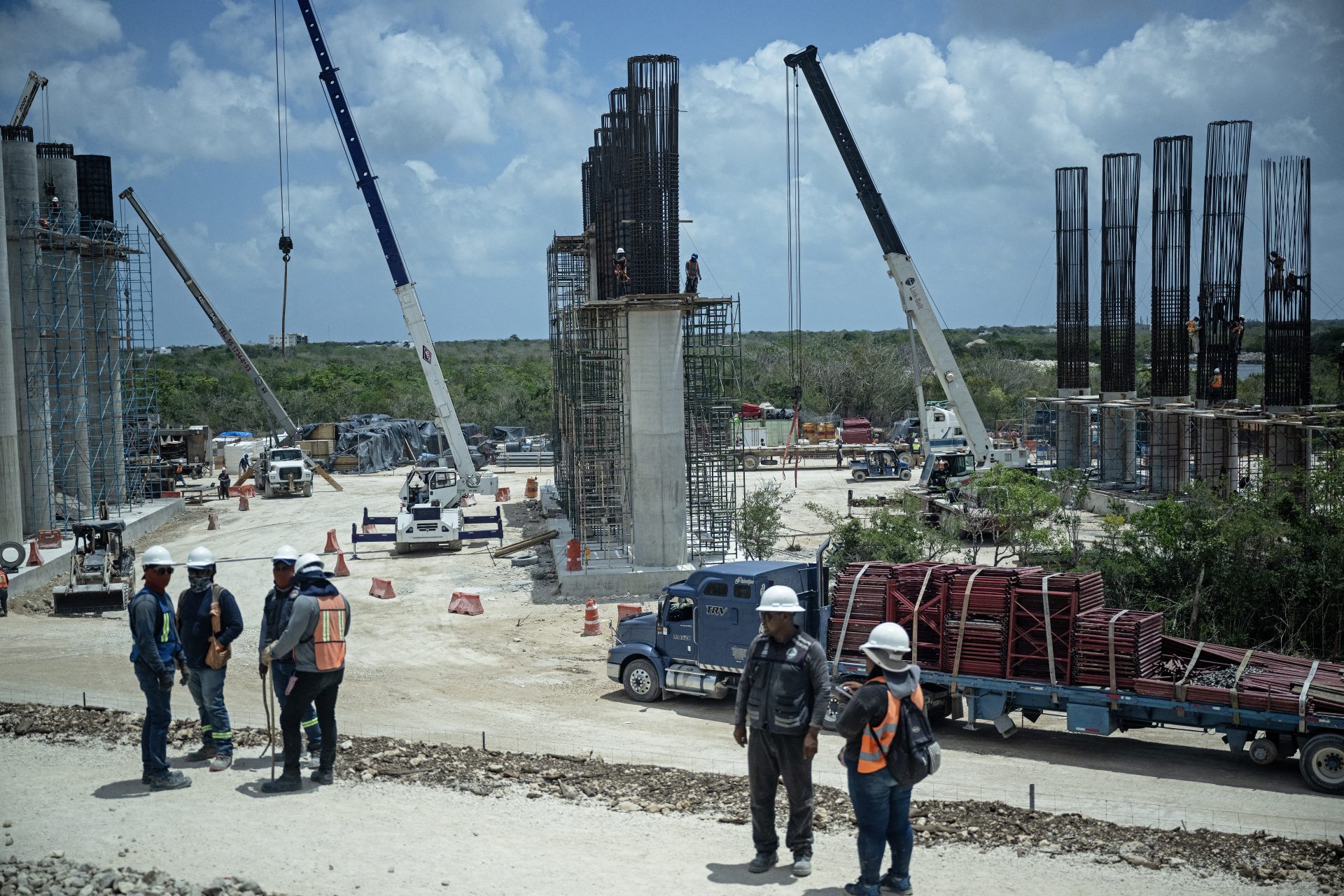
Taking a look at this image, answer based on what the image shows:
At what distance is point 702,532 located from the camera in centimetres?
2855

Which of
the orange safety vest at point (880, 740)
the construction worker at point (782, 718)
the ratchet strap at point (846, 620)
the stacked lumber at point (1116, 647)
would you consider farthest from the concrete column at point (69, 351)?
the orange safety vest at point (880, 740)

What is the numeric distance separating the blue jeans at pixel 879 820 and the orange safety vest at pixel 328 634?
436 centimetres

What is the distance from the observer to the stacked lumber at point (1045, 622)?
45.1 ft

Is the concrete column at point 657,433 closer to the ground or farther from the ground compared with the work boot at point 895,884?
farther from the ground

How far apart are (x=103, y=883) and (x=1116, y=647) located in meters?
10.5

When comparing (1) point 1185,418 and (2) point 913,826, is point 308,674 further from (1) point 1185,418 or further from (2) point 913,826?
(1) point 1185,418

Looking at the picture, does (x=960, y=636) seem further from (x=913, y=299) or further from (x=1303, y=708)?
(x=913, y=299)

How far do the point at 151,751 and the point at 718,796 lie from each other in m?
4.84

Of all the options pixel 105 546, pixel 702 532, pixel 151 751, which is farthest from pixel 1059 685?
pixel 105 546

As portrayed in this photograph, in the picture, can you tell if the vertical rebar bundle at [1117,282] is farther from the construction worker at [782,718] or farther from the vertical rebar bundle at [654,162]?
the construction worker at [782,718]

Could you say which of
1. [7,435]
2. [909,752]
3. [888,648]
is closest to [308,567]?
[888,648]

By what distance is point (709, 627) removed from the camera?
15.9 metres

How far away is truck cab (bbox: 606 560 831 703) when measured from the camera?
15.6m

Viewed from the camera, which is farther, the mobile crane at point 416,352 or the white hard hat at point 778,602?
the mobile crane at point 416,352
